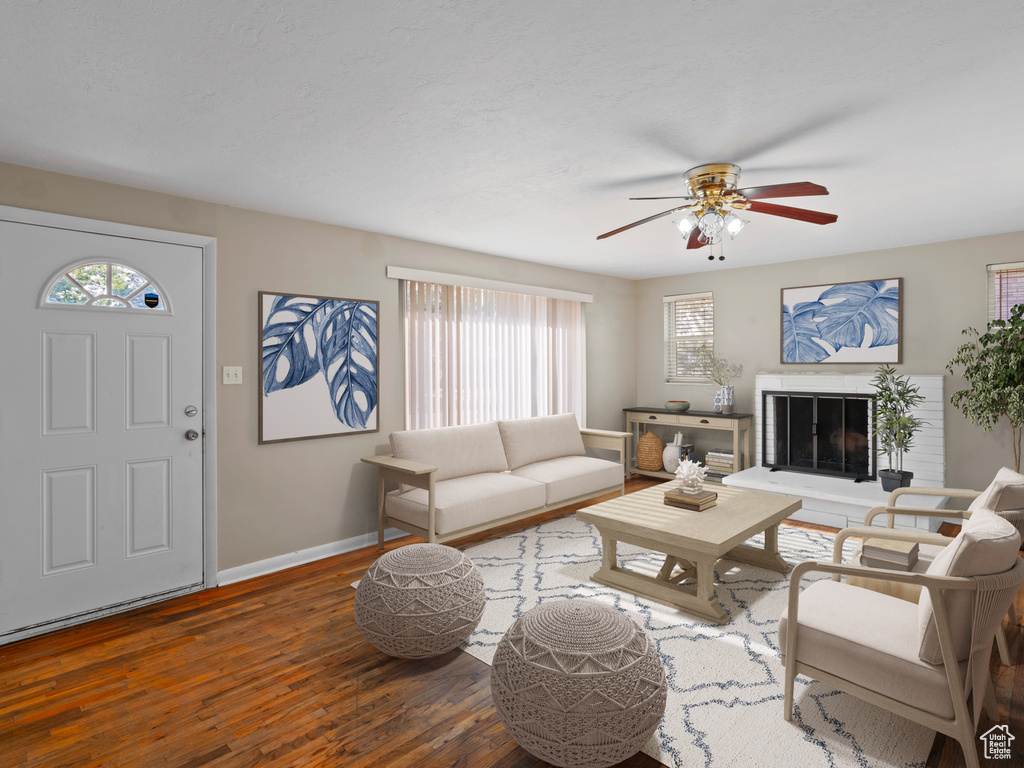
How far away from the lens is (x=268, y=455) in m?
3.64

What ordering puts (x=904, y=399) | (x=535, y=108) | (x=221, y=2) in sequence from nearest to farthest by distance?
(x=221, y=2), (x=535, y=108), (x=904, y=399)

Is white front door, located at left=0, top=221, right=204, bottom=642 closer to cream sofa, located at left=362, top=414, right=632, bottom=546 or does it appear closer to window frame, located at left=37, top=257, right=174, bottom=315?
window frame, located at left=37, top=257, right=174, bottom=315

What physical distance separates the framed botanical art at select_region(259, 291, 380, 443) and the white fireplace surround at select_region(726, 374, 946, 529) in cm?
344

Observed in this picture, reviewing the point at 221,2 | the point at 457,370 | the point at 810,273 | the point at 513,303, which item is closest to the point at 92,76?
the point at 221,2

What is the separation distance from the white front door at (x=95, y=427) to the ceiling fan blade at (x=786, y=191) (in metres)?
3.14

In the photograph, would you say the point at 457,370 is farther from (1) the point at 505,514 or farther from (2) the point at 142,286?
(2) the point at 142,286

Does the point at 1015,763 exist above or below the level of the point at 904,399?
below

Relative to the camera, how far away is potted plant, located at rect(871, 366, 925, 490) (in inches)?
178

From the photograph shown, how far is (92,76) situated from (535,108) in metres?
1.58

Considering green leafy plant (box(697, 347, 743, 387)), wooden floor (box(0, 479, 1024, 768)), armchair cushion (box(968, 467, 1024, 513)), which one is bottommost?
wooden floor (box(0, 479, 1024, 768))

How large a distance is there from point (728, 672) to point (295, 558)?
2786mm

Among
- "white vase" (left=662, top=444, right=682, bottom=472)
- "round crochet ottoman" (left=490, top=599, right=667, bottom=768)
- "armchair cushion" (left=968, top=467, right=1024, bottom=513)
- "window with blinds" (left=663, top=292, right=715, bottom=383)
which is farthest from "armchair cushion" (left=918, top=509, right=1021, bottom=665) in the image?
"window with blinds" (left=663, top=292, right=715, bottom=383)

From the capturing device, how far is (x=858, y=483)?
4.83 m

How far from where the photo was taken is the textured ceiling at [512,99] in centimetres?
162
